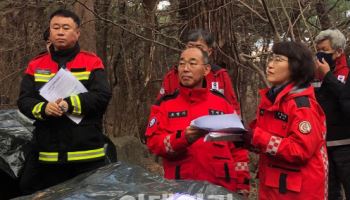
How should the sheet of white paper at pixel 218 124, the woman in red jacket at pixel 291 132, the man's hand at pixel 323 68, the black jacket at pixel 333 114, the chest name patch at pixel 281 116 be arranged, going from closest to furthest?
1. the sheet of white paper at pixel 218 124
2. the woman in red jacket at pixel 291 132
3. the chest name patch at pixel 281 116
4. the man's hand at pixel 323 68
5. the black jacket at pixel 333 114

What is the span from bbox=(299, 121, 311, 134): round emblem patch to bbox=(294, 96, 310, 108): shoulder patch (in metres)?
0.12

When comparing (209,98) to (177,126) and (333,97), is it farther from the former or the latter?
(333,97)

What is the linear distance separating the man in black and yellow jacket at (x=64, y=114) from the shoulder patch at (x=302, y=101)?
Result: 1.21 m

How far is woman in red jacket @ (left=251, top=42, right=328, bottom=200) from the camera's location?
2.76 metres

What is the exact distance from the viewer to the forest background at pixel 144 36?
4.90 m

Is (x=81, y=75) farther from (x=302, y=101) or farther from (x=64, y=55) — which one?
(x=302, y=101)

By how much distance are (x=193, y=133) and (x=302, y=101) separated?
25.9 inches

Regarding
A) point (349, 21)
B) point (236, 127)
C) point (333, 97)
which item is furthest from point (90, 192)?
point (349, 21)

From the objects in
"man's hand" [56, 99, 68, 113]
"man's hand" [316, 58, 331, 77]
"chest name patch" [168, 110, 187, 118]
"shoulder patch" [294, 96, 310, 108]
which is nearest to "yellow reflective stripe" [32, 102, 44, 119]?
"man's hand" [56, 99, 68, 113]

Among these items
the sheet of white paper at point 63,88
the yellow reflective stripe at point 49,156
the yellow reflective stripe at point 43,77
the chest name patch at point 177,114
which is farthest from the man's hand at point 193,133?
the yellow reflective stripe at point 43,77

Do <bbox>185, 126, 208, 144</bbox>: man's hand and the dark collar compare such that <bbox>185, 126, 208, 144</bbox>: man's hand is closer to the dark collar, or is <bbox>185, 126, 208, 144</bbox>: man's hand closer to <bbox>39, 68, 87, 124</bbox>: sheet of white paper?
<bbox>39, 68, 87, 124</bbox>: sheet of white paper

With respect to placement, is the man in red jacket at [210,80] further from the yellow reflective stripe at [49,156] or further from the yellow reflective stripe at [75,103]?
the yellow reflective stripe at [49,156]

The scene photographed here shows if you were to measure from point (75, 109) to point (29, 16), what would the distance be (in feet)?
15.1

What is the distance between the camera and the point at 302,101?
112 inches
